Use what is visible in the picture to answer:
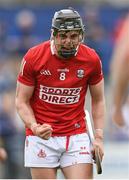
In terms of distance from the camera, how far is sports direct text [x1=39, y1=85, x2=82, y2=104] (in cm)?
796

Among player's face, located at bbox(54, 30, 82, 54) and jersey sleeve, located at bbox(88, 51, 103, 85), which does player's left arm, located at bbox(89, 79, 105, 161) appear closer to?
jersey sleeve, located at bbox(88, 51, 103, 85)

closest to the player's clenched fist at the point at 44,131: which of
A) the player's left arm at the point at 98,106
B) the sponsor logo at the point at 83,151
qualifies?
the sponsor logo at the point at 83,151

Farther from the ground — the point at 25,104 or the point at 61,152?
the point at 25,104

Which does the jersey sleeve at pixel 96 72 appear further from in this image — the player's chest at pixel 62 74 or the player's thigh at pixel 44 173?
the player's thigh at pixel 44 173

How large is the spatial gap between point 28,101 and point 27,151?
0.47m

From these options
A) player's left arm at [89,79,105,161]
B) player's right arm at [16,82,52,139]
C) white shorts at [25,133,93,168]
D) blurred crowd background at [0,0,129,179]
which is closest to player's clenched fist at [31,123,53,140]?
player's right arm at [16,82,52,139]

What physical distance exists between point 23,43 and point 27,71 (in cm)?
900

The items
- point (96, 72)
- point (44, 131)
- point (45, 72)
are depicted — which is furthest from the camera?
point (96, 72)

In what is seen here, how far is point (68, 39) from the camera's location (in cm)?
783

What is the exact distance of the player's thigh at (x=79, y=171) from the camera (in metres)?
7.87

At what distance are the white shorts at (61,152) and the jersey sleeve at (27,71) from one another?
533mm

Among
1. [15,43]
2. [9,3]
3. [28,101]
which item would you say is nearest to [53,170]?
[28,101]

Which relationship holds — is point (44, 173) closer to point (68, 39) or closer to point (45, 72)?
point (45, 72)

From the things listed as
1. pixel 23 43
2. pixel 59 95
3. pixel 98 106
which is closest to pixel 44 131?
pixel 59 95
